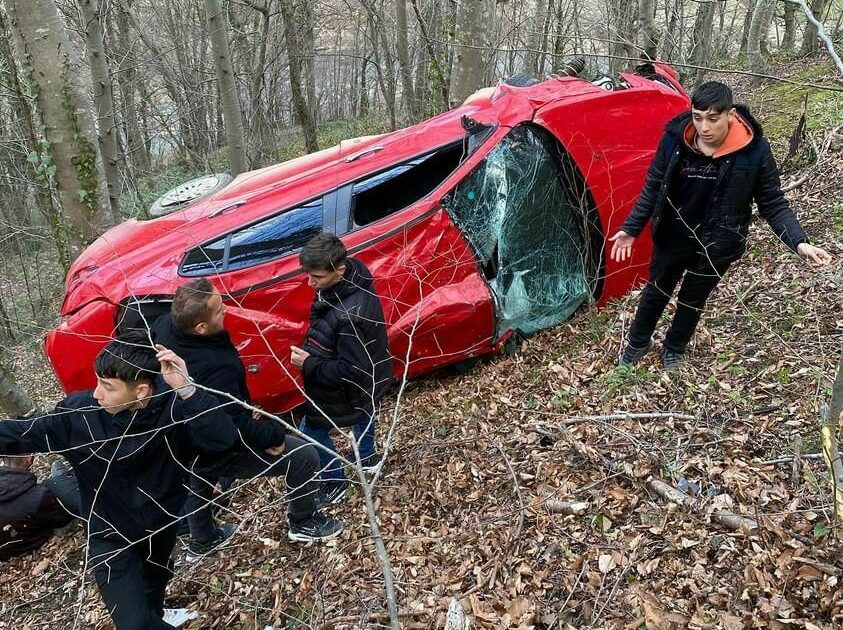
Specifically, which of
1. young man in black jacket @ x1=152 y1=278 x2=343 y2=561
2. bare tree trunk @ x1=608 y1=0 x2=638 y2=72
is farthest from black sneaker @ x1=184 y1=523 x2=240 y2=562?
bare tree trunk @ x1=608 y1=0 x2=638 y2=72

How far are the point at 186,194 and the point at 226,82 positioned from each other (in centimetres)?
340

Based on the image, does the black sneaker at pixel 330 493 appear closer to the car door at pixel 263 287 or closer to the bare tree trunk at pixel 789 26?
the car door at pixel 263 287

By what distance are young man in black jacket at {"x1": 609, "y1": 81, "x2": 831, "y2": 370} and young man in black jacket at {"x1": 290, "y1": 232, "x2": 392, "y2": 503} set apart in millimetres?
1469

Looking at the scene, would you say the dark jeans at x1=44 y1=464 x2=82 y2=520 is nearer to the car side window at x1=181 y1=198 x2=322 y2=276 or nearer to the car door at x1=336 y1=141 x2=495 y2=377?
the car side window at x1=181 y1=198 x2=322 y2=276

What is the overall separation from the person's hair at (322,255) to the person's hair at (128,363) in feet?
2.76

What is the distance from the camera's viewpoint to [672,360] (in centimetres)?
366

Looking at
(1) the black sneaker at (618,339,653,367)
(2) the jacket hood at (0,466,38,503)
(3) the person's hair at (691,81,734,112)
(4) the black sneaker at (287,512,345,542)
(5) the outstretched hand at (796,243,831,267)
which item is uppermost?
(3) the person's hair at (691,81,734,112)

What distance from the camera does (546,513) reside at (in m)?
2.93

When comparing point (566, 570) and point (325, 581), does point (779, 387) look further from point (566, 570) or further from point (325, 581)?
point (325, 581)

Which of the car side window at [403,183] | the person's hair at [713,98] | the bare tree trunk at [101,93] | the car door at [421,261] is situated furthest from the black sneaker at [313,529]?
the bare tree trunk at [101,93]

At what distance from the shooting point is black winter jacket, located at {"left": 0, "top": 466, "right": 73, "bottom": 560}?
143 inches

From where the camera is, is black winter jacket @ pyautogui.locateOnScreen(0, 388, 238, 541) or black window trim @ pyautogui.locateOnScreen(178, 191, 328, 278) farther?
black window trim @ pyautogui.locateOnScreen(178, 191, 328, 278)

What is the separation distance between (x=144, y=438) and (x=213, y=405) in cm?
32

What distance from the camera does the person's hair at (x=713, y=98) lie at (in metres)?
2.79
